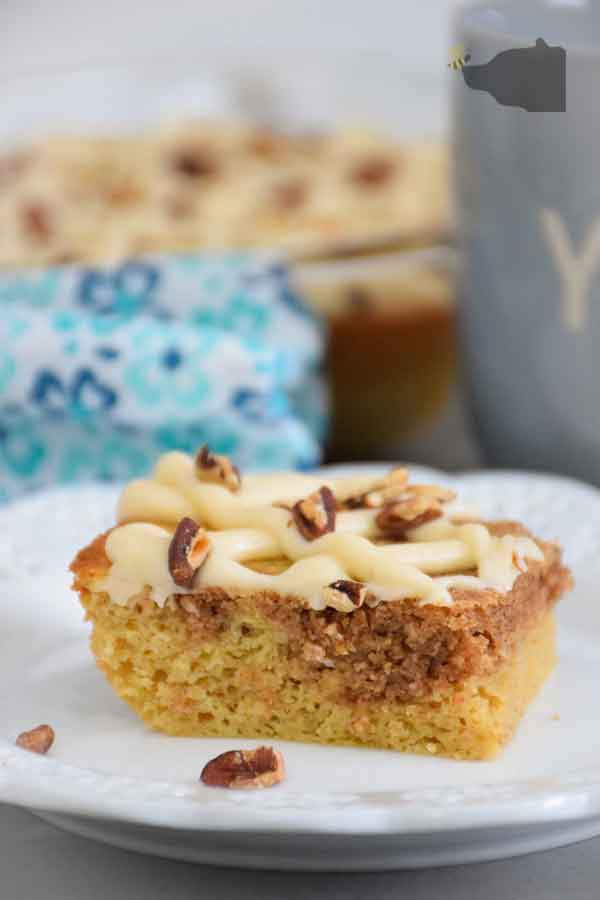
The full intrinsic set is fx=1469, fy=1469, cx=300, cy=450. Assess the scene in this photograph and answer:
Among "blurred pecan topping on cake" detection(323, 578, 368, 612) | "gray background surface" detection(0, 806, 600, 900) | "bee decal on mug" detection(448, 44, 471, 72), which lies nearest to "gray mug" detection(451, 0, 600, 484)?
"bee decal on mug" detection(448, 44, 471, 72)

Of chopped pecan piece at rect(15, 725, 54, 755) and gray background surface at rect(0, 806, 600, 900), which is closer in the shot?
gray background surface at rect(0, 806, 600, 900)

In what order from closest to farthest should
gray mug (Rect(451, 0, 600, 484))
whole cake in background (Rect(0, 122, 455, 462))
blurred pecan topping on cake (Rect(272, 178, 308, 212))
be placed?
1. gray mug (Rect(451, 0, 600, 484))
2. whole cake in background (Rect(0, 122, 455, 462))
3. blurred pecan topping on cake (Rect(272, 178, 308, 212))

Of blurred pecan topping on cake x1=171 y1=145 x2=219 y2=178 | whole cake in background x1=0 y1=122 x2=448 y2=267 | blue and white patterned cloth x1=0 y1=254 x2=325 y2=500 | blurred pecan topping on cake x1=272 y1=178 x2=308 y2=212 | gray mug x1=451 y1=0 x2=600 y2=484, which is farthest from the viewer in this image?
blurred pecan topping on cake x1=171 y1=145 x2=219 y2=178

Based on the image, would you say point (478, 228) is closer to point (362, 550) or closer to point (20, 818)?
point (362, 550)

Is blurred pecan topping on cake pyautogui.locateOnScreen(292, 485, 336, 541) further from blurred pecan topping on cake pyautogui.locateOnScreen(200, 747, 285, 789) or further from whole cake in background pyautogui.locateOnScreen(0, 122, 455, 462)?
whole cake in background pyautogui.locateOnScreen(0, 122, 455, 462)

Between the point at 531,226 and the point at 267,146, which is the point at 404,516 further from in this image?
the point at 267,146

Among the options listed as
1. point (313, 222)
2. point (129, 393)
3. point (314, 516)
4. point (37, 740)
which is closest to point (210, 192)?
point (313, 222)

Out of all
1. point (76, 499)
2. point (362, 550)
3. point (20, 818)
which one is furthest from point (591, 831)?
point (76, 499)
